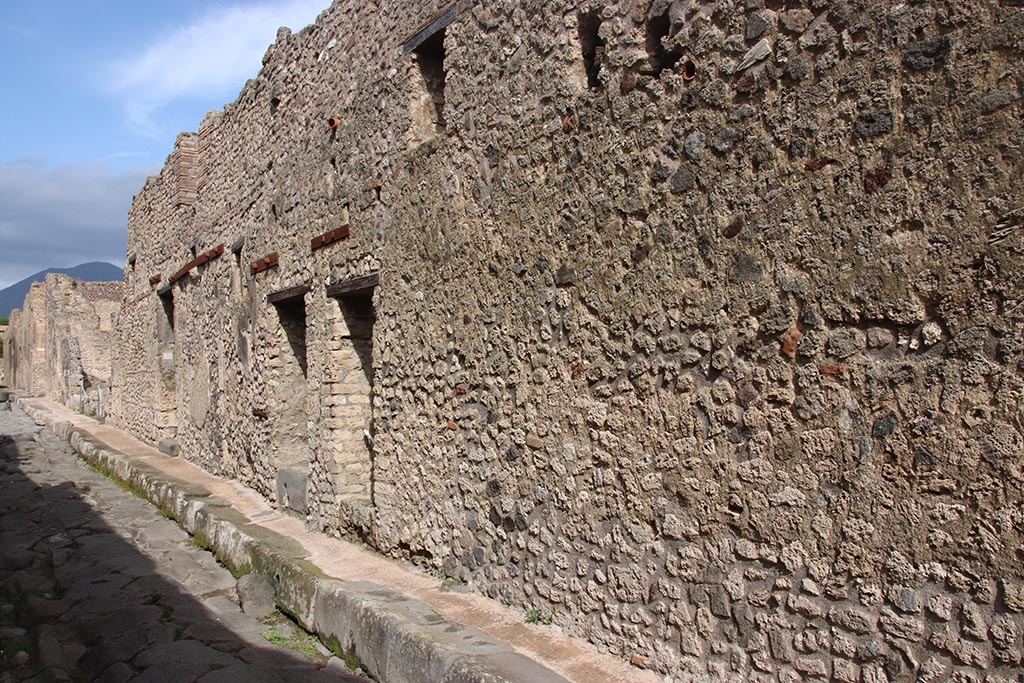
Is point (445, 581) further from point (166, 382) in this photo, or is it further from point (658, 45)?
point (166, 382)

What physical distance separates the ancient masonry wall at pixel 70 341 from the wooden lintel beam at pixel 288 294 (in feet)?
30.0

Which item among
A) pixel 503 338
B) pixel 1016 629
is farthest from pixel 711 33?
pixel 1016 629

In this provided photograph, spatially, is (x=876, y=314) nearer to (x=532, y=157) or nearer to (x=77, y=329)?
(x=532, y=157)

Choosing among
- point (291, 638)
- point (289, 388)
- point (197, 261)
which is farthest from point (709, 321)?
point (197, 261)

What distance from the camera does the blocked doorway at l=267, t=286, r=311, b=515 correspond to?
7500 mm

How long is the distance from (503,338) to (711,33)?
1.85 m

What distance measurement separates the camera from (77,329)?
20297 mm

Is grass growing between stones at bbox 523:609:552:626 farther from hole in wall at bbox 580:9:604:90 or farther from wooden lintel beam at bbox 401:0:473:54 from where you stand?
wooden lintel beam at bbox 401:0:473:54

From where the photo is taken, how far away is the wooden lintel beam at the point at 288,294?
6914 mm

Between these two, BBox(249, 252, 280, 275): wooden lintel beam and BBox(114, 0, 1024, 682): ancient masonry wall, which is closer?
BBox(114, 0, 1024, 682): ancient masonry wall

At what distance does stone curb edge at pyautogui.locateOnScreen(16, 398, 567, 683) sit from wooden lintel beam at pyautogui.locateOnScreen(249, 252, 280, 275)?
7.21ft

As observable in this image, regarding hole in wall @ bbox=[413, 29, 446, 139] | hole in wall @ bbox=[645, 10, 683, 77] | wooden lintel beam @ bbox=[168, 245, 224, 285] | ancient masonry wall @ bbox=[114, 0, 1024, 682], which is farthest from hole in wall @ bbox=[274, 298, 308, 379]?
hole in wall @ bbox=[645, 10, 683, 77]

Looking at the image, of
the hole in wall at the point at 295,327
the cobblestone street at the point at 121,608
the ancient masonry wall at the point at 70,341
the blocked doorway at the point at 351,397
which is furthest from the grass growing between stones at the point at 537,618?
the ancient masonry wall at the point at 70,341

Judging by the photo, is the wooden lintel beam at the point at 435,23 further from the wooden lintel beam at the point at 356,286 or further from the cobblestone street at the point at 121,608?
the cobblestone street at the point at 121,608
